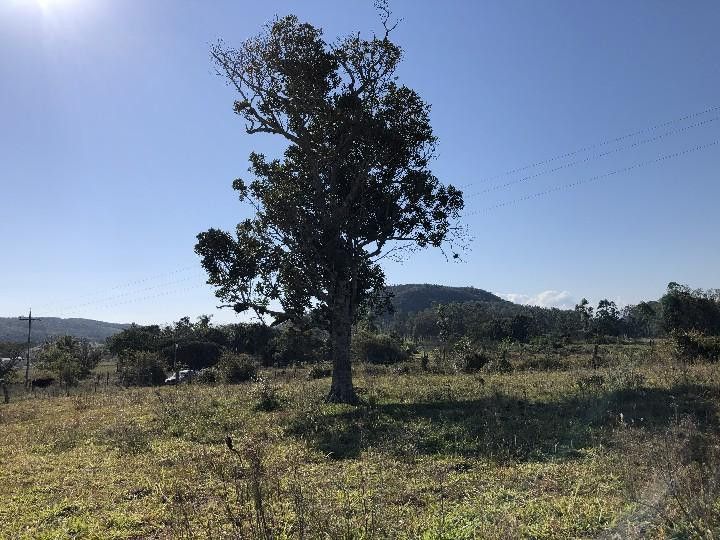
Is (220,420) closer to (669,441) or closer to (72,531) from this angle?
(72,531)

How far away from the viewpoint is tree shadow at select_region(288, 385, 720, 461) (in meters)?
8.99

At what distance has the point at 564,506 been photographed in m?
5.72

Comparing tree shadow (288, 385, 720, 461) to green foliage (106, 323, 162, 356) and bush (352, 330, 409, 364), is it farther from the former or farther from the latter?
green foliage (106, 323, 162, 356)

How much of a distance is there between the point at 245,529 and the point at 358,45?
15749 mm

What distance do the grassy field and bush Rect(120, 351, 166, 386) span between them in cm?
2140

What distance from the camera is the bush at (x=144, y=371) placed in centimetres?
3656

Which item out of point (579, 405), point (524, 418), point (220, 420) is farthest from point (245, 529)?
point (579, 405)

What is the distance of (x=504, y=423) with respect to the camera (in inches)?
432

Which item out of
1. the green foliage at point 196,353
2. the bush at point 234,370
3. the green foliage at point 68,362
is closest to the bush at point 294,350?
the green foliage at point 196,353

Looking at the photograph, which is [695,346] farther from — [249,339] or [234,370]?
[249,339]

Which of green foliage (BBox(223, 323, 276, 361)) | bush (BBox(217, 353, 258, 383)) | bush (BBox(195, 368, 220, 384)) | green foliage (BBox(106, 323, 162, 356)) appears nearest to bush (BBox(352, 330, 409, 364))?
bush (BBox(217, 353, 258, 383))

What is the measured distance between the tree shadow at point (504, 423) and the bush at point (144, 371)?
2675cm

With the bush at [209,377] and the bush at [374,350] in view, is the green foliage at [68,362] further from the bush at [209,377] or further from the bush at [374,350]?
the bush at [374,350]

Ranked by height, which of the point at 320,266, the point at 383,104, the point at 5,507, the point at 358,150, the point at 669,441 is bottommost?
the point at 5,507
